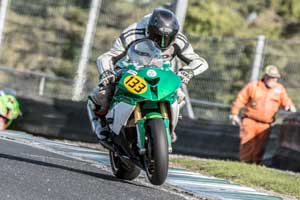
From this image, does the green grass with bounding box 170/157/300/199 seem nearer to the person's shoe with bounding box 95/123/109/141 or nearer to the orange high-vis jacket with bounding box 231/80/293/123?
the person's shoe with bounding box 95/123/109/141

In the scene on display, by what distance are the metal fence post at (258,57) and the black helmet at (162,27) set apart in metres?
8.60

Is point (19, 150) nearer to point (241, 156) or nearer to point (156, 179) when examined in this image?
point (156, 179)

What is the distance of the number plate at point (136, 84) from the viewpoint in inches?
346

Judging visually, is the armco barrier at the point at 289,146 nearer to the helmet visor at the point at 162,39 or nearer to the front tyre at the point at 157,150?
the helmet visor at the point at 162,39

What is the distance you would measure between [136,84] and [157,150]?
28.7 inches

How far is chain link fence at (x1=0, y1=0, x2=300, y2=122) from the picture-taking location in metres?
18.4

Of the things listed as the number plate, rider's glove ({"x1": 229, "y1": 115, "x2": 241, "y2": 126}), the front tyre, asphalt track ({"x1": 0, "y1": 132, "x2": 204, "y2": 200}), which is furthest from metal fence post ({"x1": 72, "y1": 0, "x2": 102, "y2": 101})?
the front tyre

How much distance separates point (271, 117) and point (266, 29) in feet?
94.2

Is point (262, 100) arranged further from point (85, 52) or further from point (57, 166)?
point (57, 166)

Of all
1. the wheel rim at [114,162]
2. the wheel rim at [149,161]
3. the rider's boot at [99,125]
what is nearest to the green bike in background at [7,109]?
the wheel rim at [114,162]

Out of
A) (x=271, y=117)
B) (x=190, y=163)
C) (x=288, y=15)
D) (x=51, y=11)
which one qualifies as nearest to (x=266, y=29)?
(x=288, y=15)

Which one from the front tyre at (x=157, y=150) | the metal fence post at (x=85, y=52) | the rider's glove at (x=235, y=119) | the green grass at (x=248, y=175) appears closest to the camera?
the front tyre at (x=157, y=150)

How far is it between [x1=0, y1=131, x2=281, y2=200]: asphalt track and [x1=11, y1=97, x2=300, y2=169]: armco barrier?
4.21 m

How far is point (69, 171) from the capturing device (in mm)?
9586
